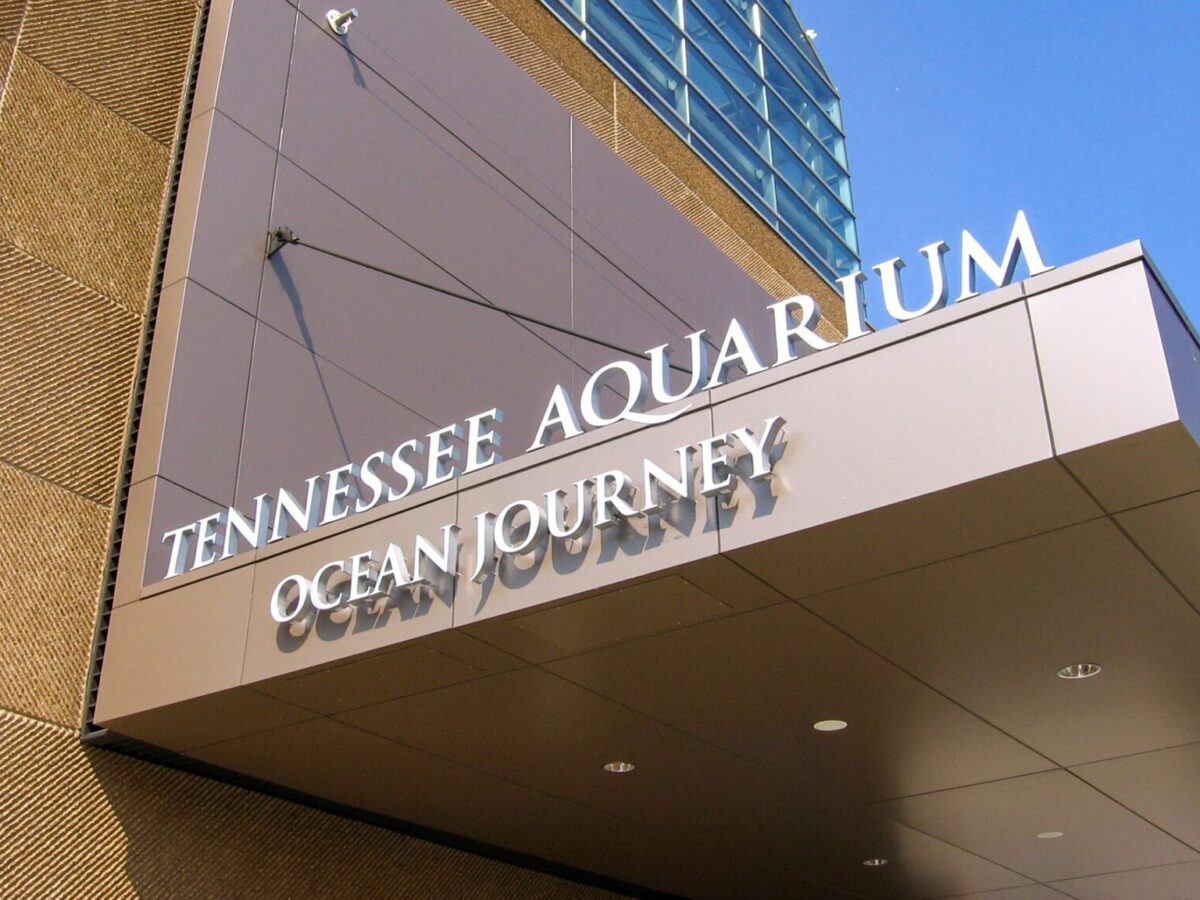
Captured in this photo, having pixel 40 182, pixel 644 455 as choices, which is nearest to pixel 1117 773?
pixel 644 455

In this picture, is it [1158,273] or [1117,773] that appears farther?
[1117,773]

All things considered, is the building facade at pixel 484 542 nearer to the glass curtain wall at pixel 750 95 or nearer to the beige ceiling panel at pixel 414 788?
the beige ceiling panel at pixel 414 788

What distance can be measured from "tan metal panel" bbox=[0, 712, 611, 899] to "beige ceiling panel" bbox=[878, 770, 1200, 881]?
4503 mm

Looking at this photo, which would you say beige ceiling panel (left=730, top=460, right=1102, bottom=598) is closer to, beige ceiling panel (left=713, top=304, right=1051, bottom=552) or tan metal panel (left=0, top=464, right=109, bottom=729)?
beige ceiling panel (left=713, top=304, right=1051, bottom=552)

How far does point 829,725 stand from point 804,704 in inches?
19.5

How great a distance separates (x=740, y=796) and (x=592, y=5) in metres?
15.8

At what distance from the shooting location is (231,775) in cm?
1073

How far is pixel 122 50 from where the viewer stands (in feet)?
42.3

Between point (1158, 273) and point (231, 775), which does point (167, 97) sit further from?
point (1158, 273)

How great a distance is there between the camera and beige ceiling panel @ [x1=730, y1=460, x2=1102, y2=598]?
276 inches

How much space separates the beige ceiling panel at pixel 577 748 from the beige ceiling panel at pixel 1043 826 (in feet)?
5.10

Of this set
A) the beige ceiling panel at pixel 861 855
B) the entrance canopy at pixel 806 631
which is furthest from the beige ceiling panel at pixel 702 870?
the entrance canopy at pixel 806 631

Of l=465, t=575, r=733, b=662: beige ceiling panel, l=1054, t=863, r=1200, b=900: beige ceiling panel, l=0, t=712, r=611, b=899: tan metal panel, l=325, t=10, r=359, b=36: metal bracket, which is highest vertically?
l=325, t=10, r=359, b=36: metal bracket

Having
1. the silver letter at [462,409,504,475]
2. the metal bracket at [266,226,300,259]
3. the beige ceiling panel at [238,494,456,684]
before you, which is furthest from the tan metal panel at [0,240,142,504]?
the silver letter at [462,409,504,475]
